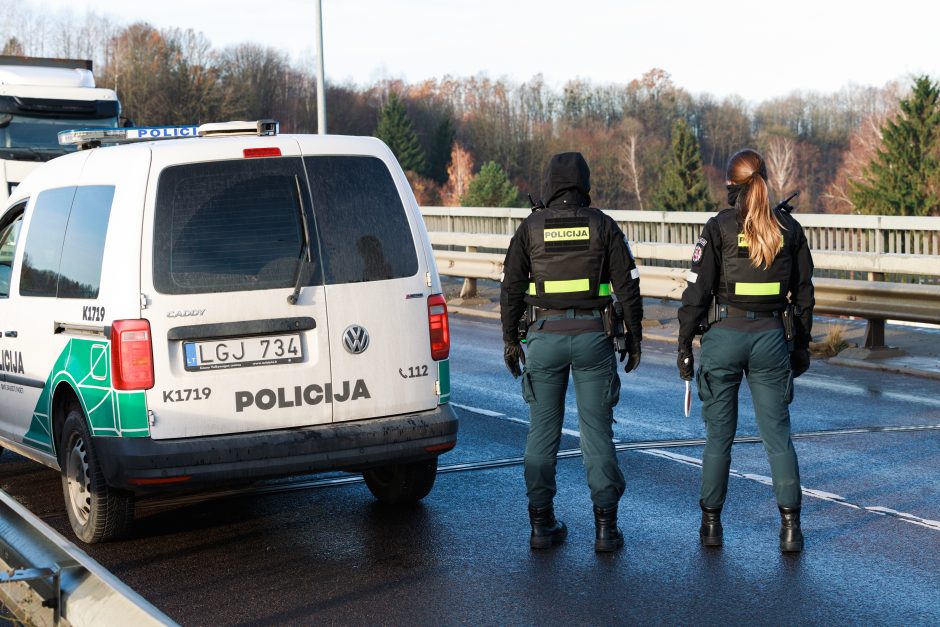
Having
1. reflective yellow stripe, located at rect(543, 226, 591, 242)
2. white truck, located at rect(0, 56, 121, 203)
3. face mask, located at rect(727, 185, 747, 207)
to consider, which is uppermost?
white truck, located at rect(0, 56, 121, 203)

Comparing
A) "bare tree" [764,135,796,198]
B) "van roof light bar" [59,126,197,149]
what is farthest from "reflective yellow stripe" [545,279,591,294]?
"bare tree" [764,135,796,198]

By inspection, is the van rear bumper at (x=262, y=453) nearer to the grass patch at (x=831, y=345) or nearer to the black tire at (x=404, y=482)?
the black tire at (x=404, y=482)

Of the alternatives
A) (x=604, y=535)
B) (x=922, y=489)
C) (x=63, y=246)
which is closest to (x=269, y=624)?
(x=604, y=535)

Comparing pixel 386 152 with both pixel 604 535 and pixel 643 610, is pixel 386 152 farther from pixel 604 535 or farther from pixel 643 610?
pixel 643 610

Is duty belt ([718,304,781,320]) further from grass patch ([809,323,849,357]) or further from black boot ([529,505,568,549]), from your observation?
grass patch ([809,323,849,357])

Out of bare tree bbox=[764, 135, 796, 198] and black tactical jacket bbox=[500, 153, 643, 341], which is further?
bare tree bbox=[764, 135, 796, 198]

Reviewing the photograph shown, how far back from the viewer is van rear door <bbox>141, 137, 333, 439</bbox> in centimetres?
554

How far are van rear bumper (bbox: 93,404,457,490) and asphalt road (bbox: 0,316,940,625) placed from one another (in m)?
0.41

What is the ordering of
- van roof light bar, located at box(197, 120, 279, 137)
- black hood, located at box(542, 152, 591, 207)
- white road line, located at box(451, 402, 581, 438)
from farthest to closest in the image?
white road line, located at box(451, 402, 581, 438) < van roof light bar, located at box(197, 120, 279, 137) < black hood, located at box(542, 152, 591, 207)

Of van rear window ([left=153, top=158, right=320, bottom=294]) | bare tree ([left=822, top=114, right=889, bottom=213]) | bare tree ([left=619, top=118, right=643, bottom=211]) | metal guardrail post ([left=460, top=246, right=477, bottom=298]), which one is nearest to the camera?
van rear window ([left=153, top=158, right=320, bottom=294])

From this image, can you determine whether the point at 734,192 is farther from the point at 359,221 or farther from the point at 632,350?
the point at 359,221

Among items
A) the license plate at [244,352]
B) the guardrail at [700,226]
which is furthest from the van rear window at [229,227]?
the guardrail at [700,226]

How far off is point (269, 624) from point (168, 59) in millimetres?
103188

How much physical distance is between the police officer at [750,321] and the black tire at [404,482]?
152 centimetres
